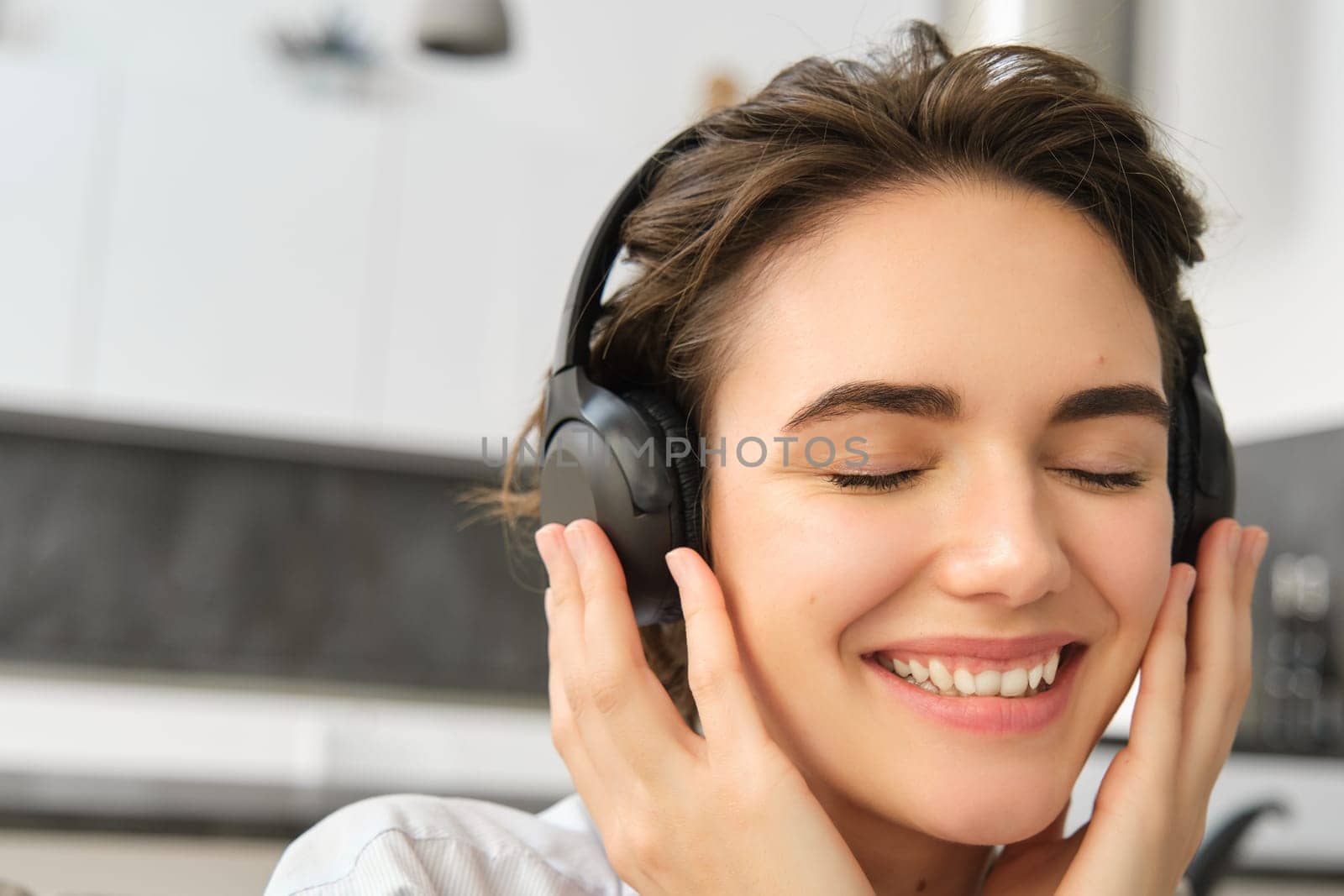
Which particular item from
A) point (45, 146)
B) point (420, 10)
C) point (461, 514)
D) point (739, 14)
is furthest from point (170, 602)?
point (739, 14)

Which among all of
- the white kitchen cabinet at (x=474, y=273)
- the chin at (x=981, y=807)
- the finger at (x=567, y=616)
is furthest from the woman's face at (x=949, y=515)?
the white kitchen cabinet at (x=474, y=273)

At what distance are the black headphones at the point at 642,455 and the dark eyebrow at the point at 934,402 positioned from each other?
0.10 m

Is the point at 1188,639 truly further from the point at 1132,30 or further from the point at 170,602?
the point at 170,602

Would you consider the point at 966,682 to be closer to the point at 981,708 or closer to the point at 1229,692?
the point at 981,708

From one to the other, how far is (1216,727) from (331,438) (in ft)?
10.1

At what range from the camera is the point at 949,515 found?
2.49 feet

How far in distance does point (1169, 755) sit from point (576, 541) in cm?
43

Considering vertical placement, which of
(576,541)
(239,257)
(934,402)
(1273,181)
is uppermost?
(1273,181)

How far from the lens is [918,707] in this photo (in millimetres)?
772

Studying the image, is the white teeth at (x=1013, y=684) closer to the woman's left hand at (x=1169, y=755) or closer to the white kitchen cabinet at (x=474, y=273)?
the woman's left hand at (x=1169, y=755)

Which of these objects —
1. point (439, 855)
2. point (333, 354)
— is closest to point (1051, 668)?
point (439, 855)

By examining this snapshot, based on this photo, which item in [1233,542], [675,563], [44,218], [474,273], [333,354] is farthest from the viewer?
[474,273]

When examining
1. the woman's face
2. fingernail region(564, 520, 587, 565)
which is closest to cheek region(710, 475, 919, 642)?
the woman's face

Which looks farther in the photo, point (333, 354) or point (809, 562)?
point (333, 354)
